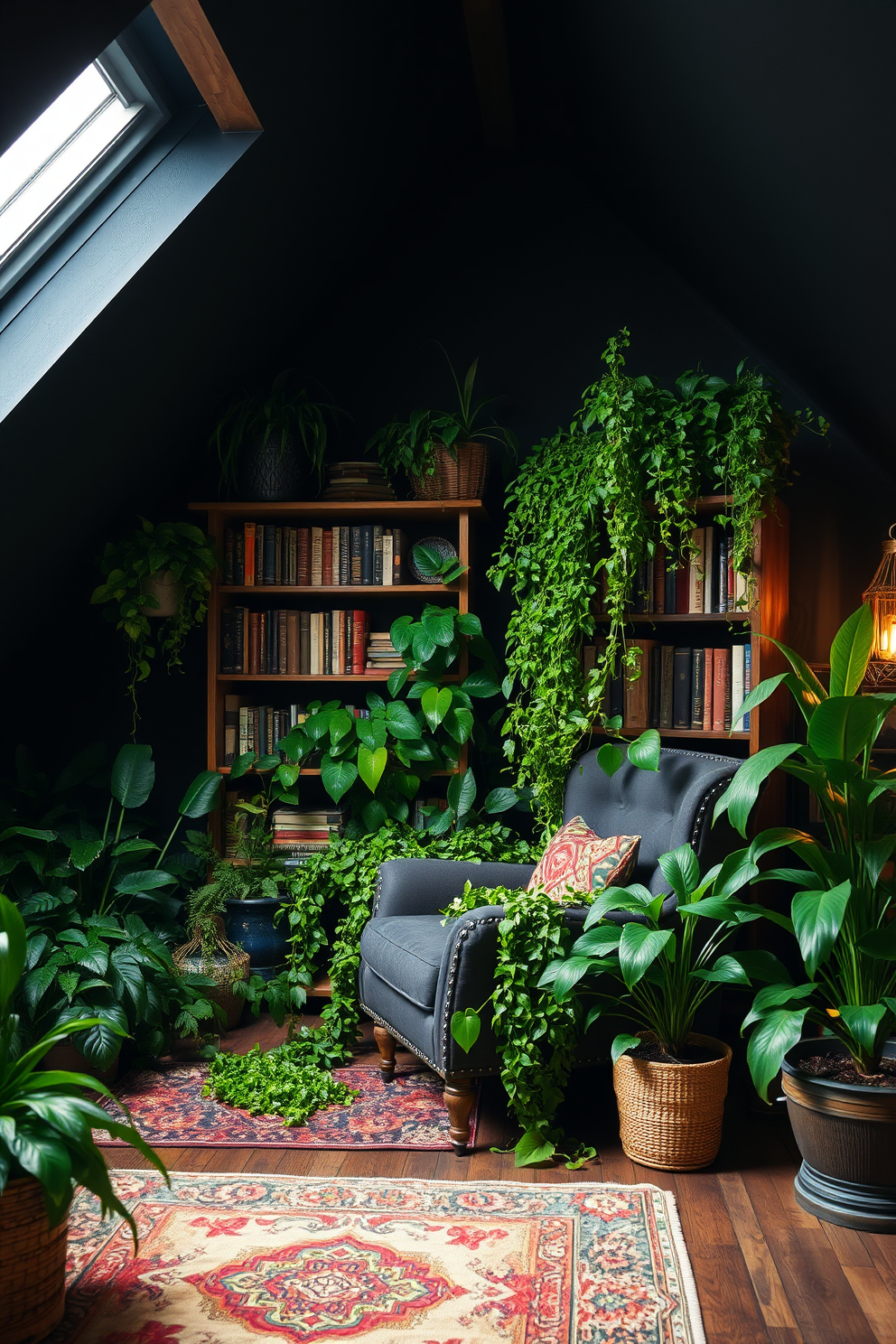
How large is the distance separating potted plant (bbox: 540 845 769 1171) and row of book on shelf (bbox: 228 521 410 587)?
169 centimetres

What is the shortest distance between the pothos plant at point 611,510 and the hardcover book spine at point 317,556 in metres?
0.70

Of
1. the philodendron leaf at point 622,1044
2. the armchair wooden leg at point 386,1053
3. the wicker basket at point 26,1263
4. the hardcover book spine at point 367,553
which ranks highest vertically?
the hardcover book spine at point 367,553

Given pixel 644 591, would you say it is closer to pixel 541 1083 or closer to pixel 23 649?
pixel 541 1083

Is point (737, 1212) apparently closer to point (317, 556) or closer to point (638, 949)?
point (638, 949)

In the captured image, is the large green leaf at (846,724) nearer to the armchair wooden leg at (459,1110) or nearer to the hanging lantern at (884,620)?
the hanging lantern at (884,620)

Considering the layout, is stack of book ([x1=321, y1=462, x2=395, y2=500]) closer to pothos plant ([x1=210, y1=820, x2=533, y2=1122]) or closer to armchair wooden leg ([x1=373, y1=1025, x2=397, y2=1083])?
pothos plant ([x1=210, y1=820, x2=533, y2=1122])

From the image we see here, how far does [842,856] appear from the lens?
2.40 m

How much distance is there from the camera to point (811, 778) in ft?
7.79

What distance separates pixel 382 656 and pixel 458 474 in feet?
2.31

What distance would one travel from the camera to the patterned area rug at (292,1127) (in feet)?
8.77

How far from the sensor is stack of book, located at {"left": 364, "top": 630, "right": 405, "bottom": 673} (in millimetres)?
3850

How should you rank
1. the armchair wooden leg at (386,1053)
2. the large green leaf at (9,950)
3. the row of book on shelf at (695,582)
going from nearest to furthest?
the large green leaf at (9,950), the armchair wooden leg at (386,1053), the row of book on shelf at (695,582)

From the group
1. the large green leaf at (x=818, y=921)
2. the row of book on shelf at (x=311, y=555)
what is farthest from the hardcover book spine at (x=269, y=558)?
the large green leaf at (x=818, y=921)

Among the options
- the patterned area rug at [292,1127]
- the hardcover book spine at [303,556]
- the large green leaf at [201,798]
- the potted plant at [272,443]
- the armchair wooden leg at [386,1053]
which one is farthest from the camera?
the hardcover book spine at [303,556]
